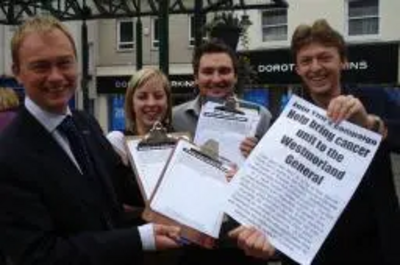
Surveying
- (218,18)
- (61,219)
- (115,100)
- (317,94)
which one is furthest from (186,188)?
(115,100)

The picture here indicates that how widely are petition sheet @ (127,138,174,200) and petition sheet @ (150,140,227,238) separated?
19cm

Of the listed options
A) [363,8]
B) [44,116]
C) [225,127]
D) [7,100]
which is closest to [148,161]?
[225,127]

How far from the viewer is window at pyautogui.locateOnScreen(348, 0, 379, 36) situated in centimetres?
2184

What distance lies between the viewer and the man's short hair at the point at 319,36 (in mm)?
2908

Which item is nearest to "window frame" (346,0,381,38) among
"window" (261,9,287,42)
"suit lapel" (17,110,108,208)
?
"window" (261,9,287,42)

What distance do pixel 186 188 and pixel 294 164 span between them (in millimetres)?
385

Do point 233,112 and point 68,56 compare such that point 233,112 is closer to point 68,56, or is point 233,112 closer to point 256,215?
point 256,215

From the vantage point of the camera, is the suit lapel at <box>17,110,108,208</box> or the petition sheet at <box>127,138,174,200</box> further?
the petition sheet at <box>127,138,174,200</box>

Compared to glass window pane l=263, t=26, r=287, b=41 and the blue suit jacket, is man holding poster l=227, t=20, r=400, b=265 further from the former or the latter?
glass window pane l=263, t=26, r=287, b=41

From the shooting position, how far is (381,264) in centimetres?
292

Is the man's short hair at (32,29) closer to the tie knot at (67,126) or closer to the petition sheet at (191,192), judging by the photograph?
the tie knot at (67,126)

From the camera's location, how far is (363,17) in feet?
72.3

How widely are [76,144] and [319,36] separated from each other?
3.39ft

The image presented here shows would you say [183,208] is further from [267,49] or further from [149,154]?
[267,49]
